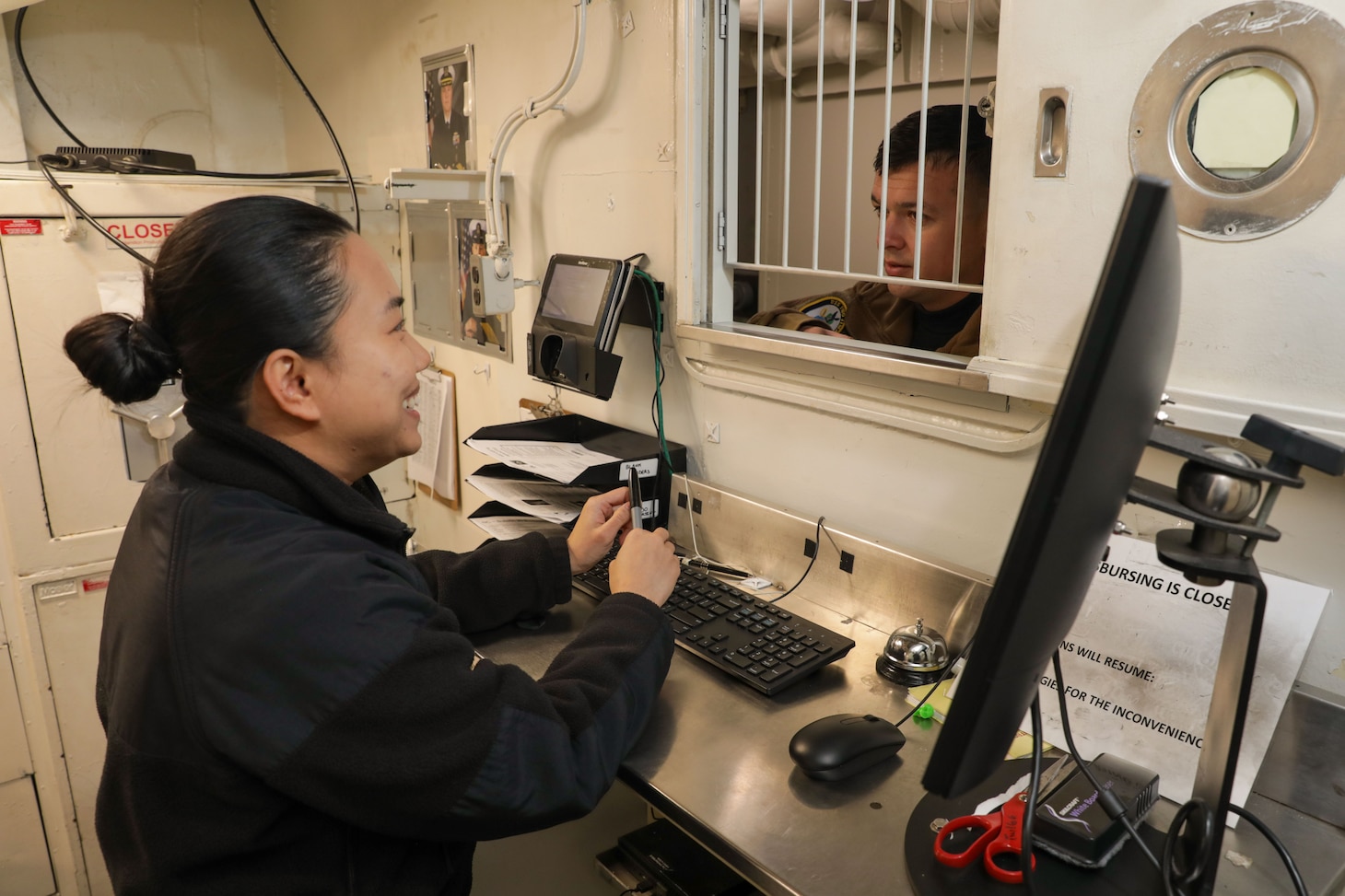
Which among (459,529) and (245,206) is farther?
(459,529)

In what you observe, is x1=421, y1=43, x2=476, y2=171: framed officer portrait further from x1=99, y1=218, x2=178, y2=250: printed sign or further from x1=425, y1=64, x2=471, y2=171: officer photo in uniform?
x1=99, y1=218, x2=178, y2=250: printed sign

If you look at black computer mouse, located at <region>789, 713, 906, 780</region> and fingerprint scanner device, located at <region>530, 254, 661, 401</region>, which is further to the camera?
fingerprint scanner device, located at <region>530, 254, 661, 401</region>

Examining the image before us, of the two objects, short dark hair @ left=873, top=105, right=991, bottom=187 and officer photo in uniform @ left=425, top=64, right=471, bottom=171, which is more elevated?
officer photo in uniform @ left=425, top=64, right=471, bottom=171

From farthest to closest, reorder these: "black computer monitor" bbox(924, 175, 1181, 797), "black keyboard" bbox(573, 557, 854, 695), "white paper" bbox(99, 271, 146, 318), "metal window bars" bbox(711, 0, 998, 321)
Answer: "white paper" bbox(99, 271, 146, 318) → "metal window bars" bbox(711, 0, 998, 321) → "black keyboard" bbox(573, 557, 854, 695) → "black computer monitor" bbox(924, 175, 1181, 797)

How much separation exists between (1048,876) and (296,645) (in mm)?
668

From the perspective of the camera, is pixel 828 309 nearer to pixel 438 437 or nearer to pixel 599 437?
pixel 599 437

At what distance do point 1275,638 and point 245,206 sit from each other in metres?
1.07

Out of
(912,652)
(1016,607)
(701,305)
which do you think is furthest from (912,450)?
(1016,607)

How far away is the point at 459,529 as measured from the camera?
2.33m

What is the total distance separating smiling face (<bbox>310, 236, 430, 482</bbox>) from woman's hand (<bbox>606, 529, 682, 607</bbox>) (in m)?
0.31

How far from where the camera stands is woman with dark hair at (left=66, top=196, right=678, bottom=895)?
757 mm

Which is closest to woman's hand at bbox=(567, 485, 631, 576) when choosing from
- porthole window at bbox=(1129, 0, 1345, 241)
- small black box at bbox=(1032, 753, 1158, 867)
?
small black box at bbox=(1032, 753, 1158, 867)

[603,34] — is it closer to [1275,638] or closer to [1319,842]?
[1275,638]

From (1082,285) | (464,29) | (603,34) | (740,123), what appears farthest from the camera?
(740,123)
